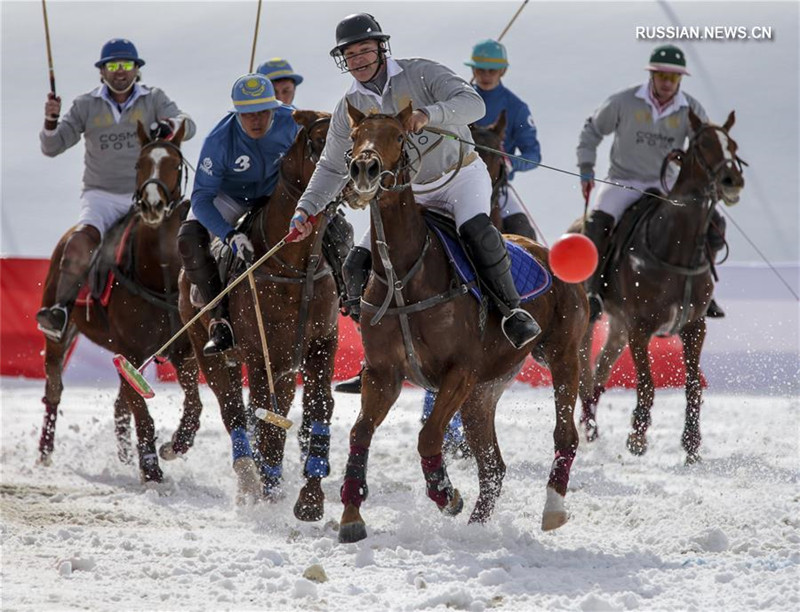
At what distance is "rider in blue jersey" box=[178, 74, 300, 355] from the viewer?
753 centimetres

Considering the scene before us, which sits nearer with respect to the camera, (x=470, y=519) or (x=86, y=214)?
(x=470, y=519)

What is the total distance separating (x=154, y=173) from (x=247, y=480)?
2.09 m

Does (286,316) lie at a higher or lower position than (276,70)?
lower

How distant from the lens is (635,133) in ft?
34.7

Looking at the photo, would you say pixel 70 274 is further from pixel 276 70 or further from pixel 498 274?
pixel 498 274

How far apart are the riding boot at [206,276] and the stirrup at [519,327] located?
1962mm

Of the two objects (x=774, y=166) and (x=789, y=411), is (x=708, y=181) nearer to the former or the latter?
(x=789, y=411)

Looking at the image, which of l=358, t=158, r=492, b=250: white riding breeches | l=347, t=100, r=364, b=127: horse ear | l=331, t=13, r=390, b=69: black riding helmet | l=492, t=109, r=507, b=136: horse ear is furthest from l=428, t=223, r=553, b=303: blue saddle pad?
l=492, t=109, r=507, b=136: horse ear

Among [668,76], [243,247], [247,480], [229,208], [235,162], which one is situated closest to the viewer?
[243,247]

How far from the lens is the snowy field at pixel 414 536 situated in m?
5.19

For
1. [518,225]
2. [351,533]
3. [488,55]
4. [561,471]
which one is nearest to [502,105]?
[488,55]

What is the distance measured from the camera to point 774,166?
15.6 metres

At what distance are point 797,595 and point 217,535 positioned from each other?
2920mm

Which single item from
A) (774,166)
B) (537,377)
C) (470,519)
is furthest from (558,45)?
(470,519)
